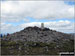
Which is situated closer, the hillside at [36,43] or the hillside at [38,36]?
the hillside at [36,43]

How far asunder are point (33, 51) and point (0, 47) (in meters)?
19.7

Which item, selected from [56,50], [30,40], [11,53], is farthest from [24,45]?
[56,50]

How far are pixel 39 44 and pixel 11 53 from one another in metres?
17.8

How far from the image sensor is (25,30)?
91.9m

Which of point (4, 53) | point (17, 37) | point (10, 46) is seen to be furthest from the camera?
point (17, 37)

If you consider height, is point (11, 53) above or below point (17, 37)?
below

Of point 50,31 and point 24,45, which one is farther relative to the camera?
point 50,31

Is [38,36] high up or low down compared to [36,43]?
up

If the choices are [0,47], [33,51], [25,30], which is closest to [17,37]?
[25,30]

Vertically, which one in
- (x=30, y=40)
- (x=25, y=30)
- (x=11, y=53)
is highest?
(x=25, y=30)

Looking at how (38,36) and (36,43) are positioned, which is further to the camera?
(38,36)

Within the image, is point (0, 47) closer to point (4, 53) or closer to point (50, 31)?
point (4, 53)

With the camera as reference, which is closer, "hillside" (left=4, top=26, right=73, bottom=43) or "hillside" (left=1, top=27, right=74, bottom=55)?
"hillside" (left=1, top=27, right=74, bottom=55)

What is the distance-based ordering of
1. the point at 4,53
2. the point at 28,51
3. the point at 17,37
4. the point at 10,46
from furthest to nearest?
the point at 17,37 < the point at 10,46 < the point at 28,51 < the point at 4,53
